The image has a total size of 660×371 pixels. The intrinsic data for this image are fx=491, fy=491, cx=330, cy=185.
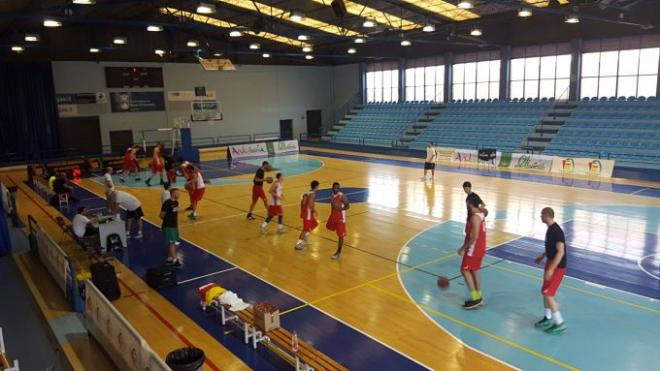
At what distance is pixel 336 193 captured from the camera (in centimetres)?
1045

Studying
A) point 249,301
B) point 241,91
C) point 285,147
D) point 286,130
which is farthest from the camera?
point 286,130

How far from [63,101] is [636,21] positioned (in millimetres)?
32490

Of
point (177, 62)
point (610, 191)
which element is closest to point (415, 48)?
point (177, 62)

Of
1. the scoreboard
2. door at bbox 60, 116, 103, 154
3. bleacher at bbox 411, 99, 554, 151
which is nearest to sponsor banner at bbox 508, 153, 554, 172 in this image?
bleacher at bbox 411, 99, 554, 151

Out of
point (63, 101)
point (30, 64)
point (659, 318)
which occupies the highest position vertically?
point (30, 64)

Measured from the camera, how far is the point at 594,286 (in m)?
9.17

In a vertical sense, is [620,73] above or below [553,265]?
above

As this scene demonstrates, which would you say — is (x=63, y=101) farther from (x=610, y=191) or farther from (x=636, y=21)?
(x=636, y=21)

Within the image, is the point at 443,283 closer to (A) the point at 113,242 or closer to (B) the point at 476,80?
(A) the point at 113,242

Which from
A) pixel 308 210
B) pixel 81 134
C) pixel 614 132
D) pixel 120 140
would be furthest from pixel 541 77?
pixel 81 134

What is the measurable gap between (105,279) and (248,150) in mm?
23474

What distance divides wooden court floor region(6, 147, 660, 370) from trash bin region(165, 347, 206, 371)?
1.63m

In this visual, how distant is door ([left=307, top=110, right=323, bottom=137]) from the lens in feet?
141

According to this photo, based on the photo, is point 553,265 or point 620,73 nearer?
point 553,265
